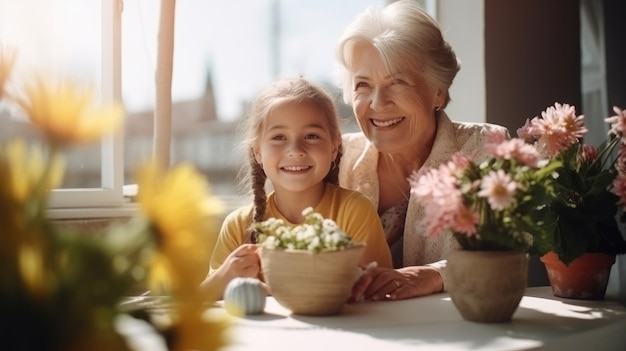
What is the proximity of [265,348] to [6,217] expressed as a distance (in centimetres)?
56

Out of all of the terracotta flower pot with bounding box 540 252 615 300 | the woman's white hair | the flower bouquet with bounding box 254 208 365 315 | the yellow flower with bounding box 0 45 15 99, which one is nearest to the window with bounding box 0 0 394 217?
the woman's white hair

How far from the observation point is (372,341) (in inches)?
35.2

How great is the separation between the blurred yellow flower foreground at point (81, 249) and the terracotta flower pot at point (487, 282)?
702 millimetres

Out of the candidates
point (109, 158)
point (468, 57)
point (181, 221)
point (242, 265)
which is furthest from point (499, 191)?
point (468, 57)

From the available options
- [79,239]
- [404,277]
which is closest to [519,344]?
[404,277]

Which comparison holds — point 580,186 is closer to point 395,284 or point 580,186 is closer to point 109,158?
point 395,284

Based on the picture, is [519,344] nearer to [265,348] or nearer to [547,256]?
[265,348]

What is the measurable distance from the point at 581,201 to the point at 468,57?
1.37m

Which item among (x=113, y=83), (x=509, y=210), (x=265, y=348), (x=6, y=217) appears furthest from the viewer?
(x=113, y=83)

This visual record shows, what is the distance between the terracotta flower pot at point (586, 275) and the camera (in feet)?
4.33

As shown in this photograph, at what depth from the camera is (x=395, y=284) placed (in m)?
1.29

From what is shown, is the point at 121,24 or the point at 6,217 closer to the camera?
the point at 6,217

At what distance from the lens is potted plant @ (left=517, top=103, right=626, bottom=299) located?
1.27 meters

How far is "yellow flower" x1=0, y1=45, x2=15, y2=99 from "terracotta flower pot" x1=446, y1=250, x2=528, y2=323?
2.52ft
